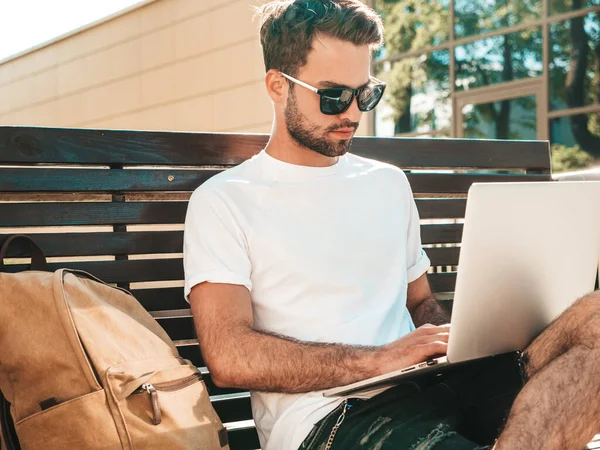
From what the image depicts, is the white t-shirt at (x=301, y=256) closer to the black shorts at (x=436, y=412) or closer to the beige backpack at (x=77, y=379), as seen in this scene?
the black shorts at (x=436, y=412)

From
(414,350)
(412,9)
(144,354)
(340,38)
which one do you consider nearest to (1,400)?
(144,354)

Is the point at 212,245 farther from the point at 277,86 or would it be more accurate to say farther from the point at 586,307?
the point at 586,307

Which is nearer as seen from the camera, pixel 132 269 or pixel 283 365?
pixel 283 365

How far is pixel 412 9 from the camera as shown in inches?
368

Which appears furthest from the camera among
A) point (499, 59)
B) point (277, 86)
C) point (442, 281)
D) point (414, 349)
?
point (499, 59)

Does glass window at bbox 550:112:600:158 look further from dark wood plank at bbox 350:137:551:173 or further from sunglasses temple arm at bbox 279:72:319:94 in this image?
sunglasses temple arm at bbox 279:72:319:94

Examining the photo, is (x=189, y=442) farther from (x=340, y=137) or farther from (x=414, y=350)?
(x=340, y=137)

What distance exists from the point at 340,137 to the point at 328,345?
66cm

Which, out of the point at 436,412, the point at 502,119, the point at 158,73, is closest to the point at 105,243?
the point at 436,412

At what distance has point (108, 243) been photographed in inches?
104

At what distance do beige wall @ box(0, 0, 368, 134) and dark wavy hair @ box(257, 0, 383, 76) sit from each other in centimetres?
649

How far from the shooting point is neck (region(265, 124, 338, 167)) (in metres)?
2.56

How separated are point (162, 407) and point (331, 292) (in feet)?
1.87

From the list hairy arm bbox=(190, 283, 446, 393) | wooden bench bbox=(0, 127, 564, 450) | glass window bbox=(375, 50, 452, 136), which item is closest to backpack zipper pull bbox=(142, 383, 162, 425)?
hairy arm bbox=(190, 283, 446, 393)
